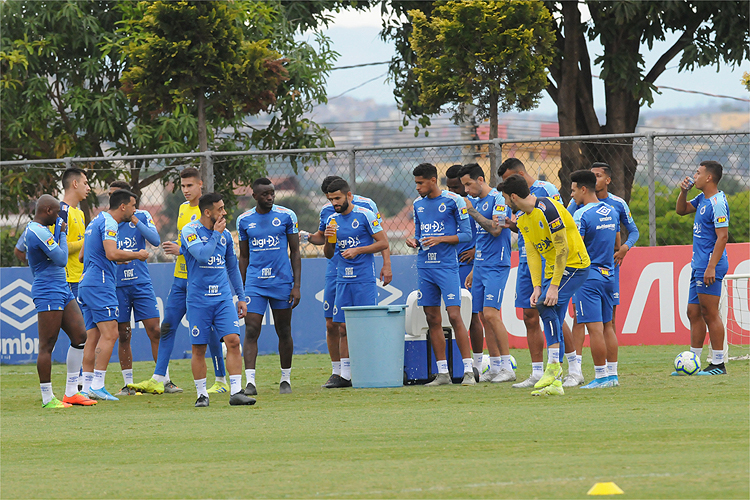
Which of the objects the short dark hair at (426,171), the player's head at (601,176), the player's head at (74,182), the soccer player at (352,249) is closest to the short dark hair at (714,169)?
the player's head at (601,176)

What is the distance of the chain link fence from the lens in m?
13.5

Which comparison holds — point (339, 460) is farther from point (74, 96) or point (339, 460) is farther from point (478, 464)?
point (74, 96)

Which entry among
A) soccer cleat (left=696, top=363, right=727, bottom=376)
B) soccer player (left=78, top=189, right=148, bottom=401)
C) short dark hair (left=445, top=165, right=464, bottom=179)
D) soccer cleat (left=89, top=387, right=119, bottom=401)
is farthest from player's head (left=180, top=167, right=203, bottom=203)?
soccer cleat (left=696, top=363, right=727, bottom=376)

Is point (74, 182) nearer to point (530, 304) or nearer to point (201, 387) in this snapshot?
point (201, 387)

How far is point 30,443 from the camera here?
7086 millimetres

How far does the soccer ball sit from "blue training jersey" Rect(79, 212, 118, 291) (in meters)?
6.07

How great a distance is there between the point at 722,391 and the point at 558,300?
1.66 m

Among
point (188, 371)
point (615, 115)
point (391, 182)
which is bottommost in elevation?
point (188, 371)

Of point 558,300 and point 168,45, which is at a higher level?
point 168,45

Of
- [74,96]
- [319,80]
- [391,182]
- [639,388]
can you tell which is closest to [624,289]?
[391,182]

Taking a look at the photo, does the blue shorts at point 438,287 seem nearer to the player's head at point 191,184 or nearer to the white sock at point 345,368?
the white sock at point 345,368

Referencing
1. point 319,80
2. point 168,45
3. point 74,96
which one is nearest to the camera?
→ point 168,45

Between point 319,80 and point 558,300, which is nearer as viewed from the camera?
point 558,300

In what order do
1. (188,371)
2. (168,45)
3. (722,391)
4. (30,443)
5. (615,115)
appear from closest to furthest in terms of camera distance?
(30,443), (722,391), (188,371), (168,45), (615,115)
